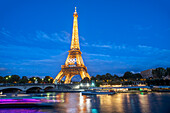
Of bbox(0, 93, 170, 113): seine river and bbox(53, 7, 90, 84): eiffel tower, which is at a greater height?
bbox(53, 7, 90, 84): eiffel tower

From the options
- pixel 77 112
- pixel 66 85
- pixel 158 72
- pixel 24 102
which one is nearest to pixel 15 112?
pixel 24 102

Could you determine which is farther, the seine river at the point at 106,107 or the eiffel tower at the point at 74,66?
the eiffel tower at the point at 74,66

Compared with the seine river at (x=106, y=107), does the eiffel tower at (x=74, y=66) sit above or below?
above

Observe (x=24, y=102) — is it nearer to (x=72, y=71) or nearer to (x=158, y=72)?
(x=72, y=71)

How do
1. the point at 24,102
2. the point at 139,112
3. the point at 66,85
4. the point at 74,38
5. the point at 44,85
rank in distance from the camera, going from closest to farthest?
1. the point at 139,112
2. the point at 24,102
3. the point at 44,85
4. the point at 66,85
5. the point at 74,38

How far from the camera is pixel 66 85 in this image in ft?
279

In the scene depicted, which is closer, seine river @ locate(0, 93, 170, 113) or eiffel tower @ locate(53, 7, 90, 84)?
seine river @ locate(0, 93, 170, 113)

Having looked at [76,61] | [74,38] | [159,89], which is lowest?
[159,89]

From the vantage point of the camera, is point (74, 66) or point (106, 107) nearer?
point (106, 107)

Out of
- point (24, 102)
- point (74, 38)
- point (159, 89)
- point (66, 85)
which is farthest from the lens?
point (74, 38)

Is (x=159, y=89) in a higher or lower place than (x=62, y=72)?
lower

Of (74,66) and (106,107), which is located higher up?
(74,66)

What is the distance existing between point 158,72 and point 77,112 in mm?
84608

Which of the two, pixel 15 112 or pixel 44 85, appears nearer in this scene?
pixel 15 112
